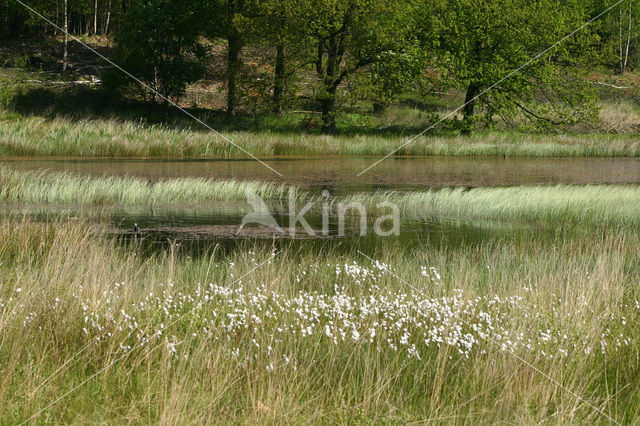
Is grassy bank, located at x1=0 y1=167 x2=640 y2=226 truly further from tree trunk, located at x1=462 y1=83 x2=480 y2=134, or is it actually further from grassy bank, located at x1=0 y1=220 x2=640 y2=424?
tree trunk, located at x1=462 y1=83 x2=480 y2=134

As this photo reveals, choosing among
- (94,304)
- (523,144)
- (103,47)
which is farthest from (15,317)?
(103,47)

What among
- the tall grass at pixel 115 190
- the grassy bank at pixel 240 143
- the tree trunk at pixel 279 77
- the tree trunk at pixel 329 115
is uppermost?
the tree trunk at pixel 279 77

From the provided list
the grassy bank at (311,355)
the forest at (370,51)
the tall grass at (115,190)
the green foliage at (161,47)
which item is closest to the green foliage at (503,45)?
the forest at (370,51)

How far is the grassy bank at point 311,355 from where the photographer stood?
4.43 m

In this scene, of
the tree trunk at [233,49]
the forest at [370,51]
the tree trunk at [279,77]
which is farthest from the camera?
the tree trunk at [233,49]

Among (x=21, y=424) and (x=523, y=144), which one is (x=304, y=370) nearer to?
(x=21, y=424)

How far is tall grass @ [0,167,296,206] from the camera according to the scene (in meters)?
14.0

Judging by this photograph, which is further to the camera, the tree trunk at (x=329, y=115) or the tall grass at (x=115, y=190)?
the tree trunk at (x=329, y=115)

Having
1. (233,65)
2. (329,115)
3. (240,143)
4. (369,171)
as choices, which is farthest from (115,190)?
(233,65)

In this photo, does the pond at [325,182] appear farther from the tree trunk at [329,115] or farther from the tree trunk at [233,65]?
the tree trunk at [233,65]

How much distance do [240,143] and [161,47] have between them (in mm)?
9213

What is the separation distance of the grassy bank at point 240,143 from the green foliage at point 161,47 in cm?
487

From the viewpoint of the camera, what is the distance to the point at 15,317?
534 cm

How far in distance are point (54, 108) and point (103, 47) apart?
41.1 ft
